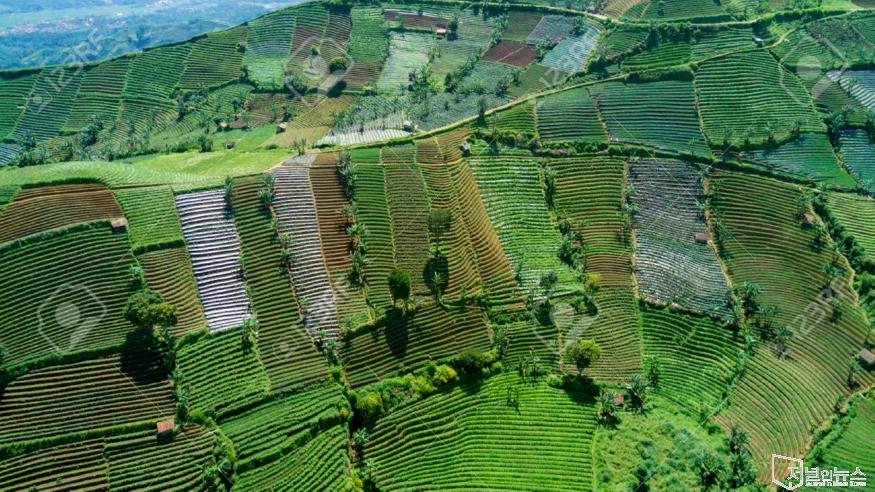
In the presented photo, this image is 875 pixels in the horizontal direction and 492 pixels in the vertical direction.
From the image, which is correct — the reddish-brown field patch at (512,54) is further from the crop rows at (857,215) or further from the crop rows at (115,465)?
the crop rows at (115,465)

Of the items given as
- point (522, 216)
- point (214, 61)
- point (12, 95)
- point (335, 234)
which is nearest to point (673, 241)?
point (522, 216)

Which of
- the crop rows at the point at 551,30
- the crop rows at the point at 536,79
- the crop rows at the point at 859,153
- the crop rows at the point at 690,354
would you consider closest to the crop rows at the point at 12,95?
the crop rows at the point at 536,79

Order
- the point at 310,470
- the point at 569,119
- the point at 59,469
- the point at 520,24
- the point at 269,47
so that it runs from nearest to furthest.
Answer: the point at 59,469 < the point at 310,470 < the point at 569,119 < the point at 520,24 < the point at 269,47

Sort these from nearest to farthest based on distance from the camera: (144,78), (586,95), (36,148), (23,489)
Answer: (23,489) → (586,95) → (36,148) → (144,78)

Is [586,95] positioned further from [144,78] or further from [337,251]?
[144,78]

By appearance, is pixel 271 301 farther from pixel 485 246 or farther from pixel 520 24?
pixel 520 24

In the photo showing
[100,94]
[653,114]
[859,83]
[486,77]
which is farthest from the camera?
[100,94]

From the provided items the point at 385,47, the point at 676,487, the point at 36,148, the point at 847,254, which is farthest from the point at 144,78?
the point at 847,254
